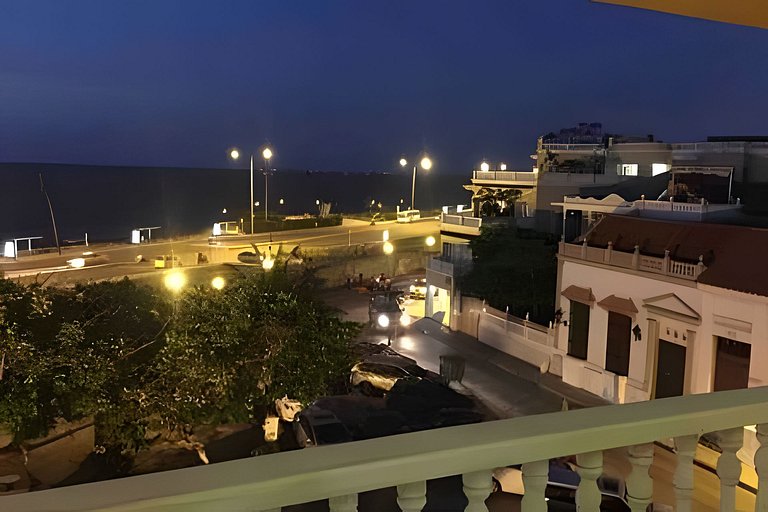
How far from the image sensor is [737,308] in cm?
920

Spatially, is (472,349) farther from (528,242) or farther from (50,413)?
(50,413)

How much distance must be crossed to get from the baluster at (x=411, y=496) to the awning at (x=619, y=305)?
10.1 m

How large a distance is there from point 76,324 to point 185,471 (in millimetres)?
8028

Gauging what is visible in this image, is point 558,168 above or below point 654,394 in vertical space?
above

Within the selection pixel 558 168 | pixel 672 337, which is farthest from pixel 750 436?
pixel 558 168

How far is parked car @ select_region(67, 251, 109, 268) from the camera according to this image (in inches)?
788

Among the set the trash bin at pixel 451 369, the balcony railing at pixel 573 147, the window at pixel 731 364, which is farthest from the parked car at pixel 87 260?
the window at pixel 731 364

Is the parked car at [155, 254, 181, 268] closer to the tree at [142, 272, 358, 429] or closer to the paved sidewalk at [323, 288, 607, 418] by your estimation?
the paved sidewalk at [323, 288, 607, 418]

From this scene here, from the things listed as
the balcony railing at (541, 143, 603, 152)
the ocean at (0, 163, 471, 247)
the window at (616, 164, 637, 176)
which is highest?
the balcony railing at (541, 143, 603, 152)

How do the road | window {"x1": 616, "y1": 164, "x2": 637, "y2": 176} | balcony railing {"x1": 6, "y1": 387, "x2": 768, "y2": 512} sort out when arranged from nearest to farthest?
balcony railing {"x1": 6, "y1": 387, "x2": 768, "y2": 512}
window {"x1": 616, "y1": 164, "x2": 637, "y2": 176}
the road

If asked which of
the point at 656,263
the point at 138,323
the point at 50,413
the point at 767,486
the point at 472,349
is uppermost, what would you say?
the point at 767,486

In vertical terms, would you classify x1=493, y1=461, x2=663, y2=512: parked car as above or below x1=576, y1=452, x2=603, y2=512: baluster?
below

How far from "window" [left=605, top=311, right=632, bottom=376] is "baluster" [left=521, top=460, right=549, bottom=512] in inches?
398

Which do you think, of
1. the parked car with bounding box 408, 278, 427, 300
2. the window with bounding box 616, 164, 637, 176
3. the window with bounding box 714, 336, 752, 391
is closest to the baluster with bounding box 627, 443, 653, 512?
the window with bounding box 714, 336, 752, 391
